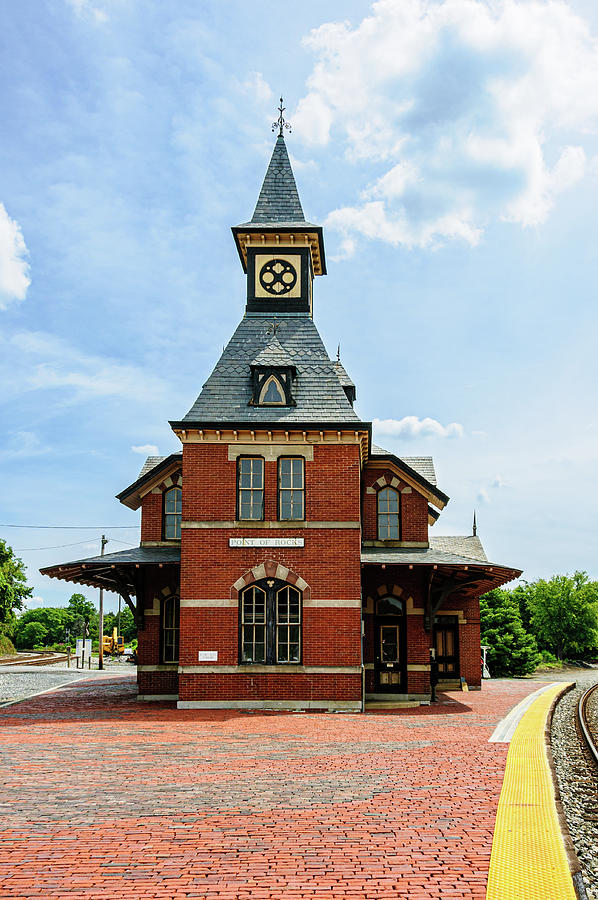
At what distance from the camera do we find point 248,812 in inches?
Result: 326

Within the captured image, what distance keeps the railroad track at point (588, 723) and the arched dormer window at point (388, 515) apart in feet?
22.9

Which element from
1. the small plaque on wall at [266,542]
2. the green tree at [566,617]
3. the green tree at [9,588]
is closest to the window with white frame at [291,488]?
the small plaque on wall at [266,542]

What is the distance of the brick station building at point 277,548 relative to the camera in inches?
768

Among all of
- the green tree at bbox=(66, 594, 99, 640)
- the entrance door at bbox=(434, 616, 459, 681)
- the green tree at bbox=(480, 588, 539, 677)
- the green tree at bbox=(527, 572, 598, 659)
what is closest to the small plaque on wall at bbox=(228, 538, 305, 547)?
the entrance door at bbox=(434, 616, 459, 681)

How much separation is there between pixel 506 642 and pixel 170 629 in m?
22.2

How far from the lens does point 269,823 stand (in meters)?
7.80

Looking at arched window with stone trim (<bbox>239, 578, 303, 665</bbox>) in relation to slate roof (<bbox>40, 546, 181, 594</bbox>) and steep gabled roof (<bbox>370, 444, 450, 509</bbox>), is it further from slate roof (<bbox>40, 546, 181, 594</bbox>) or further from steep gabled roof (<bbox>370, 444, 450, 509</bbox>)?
steep gabled roof (<bbox>370, 444, 450, 509</bbox>)

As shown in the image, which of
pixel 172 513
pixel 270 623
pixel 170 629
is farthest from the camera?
pixel 172 513

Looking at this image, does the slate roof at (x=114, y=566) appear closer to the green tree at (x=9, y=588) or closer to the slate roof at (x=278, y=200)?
the slate roof at (x=278, y=200)

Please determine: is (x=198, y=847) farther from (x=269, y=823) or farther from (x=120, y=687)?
(x=120, y=687)

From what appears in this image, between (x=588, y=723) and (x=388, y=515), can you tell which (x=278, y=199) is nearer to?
(x=388, y=515)

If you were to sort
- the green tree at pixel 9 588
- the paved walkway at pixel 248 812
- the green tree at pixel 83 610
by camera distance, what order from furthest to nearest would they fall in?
the green tree at pixel 83 610 → the green tree at pixel 9 588 → the paved walkway at pixel 248 812

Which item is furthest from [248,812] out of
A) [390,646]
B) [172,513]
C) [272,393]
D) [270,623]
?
[172,513]

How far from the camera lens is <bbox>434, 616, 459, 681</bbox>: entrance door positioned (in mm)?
26734
